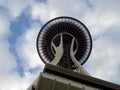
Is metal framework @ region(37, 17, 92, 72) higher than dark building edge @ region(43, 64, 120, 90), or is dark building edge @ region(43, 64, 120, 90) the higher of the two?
metal framework @ region(37, 17, 92, 72)

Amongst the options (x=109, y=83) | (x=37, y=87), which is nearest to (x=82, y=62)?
(x=109, y=83)

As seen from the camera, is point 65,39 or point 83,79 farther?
point 65,39

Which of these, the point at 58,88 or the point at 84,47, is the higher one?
the point at 84,47

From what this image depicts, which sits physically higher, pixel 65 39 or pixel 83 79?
pixel 65 39

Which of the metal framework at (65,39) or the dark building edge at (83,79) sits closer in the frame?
the dark building edge at (83,79)

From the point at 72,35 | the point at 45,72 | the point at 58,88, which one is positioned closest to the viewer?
the point at 58,88

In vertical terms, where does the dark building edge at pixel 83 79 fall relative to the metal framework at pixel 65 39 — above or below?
below

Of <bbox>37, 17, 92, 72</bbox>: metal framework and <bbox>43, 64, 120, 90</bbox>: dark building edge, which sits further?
<bbox>37, 17, 92, 72</bbox>: metal framework

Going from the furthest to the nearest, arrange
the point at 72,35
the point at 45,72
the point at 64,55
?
the point at 72,35 → the point at 64,55 → the point at 45,72

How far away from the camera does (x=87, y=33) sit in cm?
7319

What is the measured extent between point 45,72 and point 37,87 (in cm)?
282

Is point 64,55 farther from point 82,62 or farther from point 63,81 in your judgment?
point 63,81

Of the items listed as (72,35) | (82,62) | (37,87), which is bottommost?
(37,87)

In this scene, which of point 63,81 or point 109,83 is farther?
point 109,83
